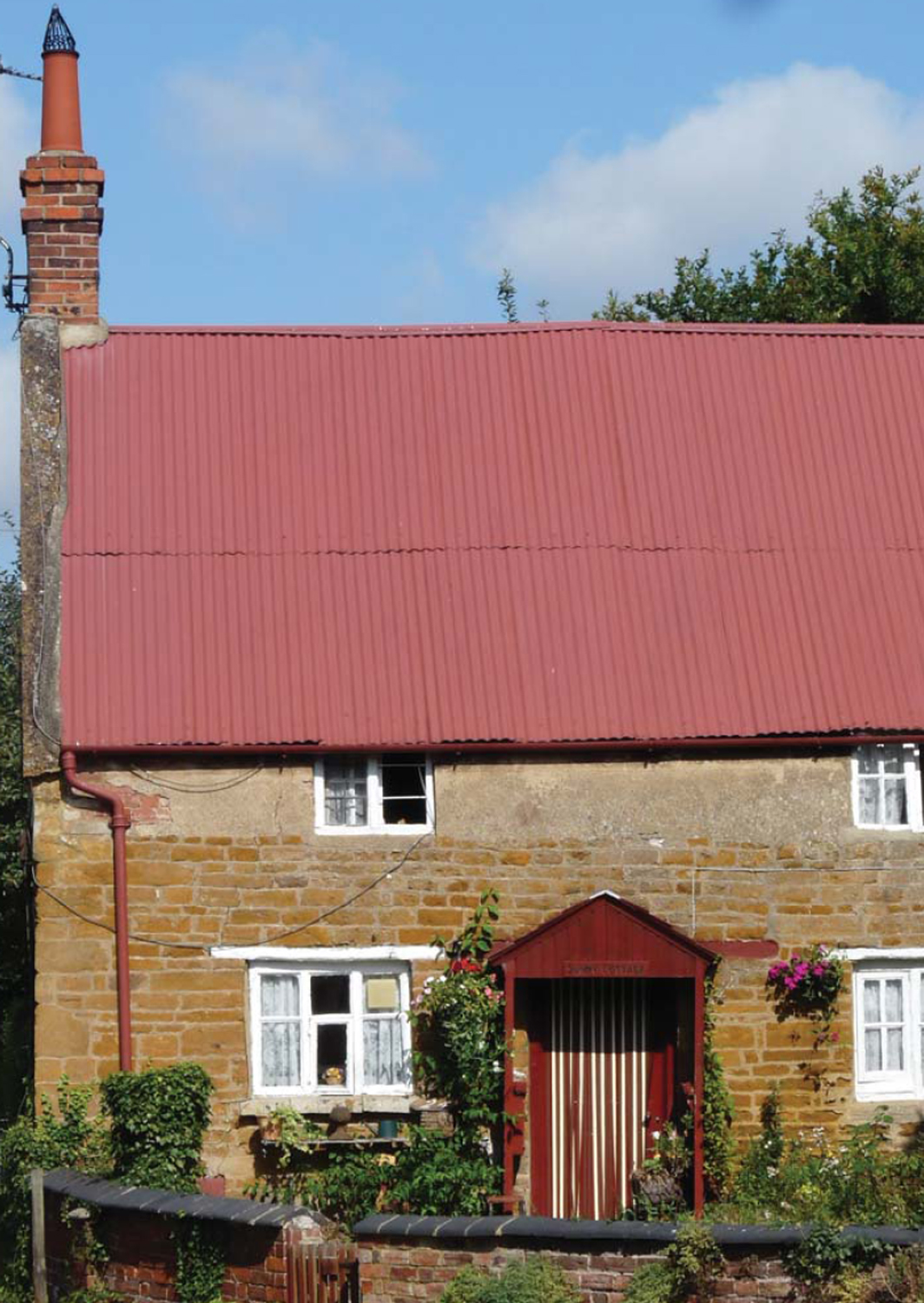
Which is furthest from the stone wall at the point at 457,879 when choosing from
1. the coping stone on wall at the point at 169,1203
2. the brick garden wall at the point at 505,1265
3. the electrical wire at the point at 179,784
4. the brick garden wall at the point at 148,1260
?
the brick garden wall at the point at 505,1265

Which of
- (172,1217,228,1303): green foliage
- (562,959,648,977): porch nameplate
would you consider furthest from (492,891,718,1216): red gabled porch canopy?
(172,1217,228,1303): green foliage

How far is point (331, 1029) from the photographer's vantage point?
58.9 feet

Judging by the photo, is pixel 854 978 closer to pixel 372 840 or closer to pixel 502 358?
pixel 372 840

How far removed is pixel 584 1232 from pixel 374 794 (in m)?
4.57

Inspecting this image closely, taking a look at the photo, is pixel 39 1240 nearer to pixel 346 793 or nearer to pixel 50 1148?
pixel 50 1148

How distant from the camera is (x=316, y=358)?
20.6 m

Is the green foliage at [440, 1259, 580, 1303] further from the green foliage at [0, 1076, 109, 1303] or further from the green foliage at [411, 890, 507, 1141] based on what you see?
the green foliage at [0, 1076, 109, 1303]

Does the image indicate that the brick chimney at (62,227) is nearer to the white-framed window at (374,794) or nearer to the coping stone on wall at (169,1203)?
the white-framed window at (374,794)

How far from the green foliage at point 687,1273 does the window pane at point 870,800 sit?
4672mm

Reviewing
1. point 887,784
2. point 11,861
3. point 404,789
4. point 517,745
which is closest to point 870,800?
point 887,784

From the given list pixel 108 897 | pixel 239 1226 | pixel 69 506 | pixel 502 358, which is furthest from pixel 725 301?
pixel 239 1226

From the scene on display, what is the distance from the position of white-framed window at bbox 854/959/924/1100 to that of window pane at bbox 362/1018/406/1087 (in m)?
4.05

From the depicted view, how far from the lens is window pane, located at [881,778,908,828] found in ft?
59.7

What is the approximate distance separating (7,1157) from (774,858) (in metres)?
7.19
